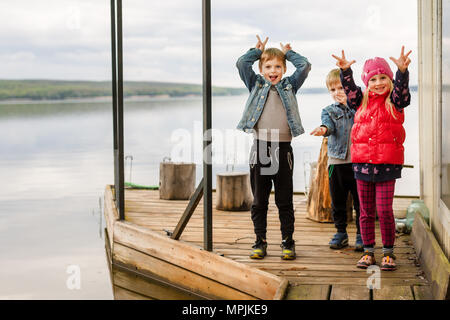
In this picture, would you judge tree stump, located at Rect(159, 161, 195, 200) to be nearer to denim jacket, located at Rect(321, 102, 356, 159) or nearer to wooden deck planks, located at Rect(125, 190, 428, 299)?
wooden deck planks, located at Rect(125, 190, 428, 299)

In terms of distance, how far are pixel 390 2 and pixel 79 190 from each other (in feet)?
26.4

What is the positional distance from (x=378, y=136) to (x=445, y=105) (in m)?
0.51

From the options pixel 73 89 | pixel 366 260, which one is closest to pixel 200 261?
pixel 366 260

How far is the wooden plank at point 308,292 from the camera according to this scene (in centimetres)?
373

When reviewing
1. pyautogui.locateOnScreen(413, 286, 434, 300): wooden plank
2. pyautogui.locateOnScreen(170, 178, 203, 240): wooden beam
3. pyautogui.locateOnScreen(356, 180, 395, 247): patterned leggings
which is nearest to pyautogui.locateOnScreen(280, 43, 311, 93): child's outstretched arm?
pyautogui.locateOnScreen(356, 180, 395, 247): patterned leggings

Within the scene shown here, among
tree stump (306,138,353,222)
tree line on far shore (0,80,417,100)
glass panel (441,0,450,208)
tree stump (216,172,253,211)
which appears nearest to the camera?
glass panel (441,0,450,208)

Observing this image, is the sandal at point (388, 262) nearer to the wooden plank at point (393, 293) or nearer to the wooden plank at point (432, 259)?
the wooden plank at point (432, 259)

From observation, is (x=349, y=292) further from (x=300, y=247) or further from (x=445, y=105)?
(x=445, y=105)

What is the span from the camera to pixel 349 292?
3771 mm

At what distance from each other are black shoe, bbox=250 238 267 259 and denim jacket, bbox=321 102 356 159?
80 centimetres

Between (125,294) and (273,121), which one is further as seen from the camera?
(125,294)

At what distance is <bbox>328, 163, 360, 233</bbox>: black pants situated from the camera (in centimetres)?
473
